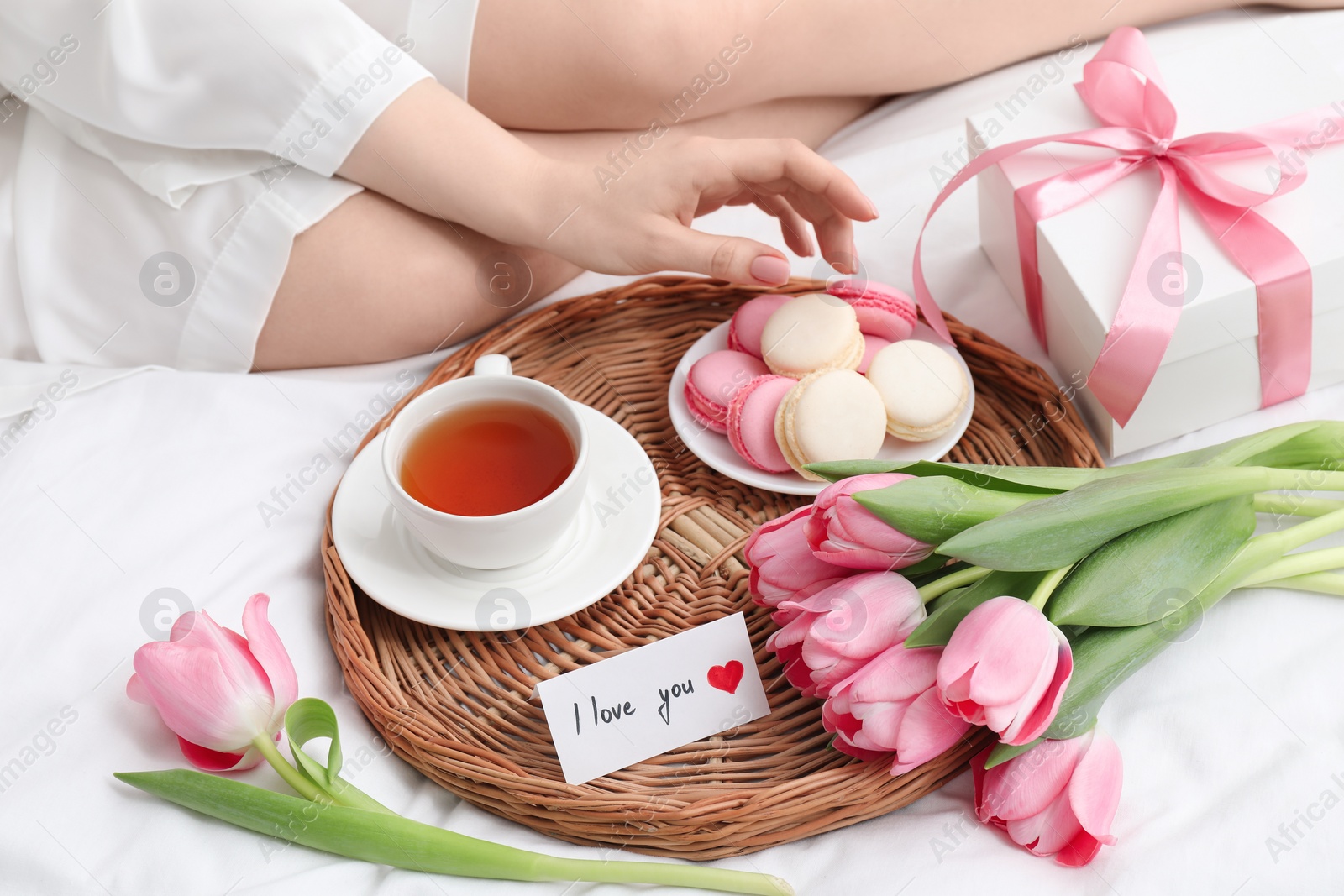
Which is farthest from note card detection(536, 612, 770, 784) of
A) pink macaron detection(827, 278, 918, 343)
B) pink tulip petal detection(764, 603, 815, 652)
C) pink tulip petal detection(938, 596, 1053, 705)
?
pink macaron detection(827, 278, 918, 343)

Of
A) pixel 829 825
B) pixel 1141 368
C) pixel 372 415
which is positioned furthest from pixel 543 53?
pixel 829 825

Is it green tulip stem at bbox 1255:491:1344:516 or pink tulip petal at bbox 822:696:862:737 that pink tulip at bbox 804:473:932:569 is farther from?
green tulip stem at bbox 1255:491:1344:516

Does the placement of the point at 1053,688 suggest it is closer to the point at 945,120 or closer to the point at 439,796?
the point at 439,796

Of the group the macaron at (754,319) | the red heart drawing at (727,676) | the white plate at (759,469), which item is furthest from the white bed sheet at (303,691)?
the macaron at (754,319)

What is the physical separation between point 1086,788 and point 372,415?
2.19 feet

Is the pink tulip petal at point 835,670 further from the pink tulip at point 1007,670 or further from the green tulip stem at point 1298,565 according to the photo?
the green tulip stem at point 1298,565

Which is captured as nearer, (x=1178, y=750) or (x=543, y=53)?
(x=1178, y=750)

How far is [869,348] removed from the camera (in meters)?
0.92

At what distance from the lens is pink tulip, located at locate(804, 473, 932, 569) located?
1.98 ft

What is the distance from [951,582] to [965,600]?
36 millimetres

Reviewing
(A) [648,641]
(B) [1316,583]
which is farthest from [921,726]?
(B) [1316,583]

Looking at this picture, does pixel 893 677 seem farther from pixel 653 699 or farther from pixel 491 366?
pixel 491 366

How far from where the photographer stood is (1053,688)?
559 millimetres

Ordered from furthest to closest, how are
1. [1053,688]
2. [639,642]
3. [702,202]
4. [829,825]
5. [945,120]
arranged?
[945,120]
[702,202]
[639,642]
[829,825]
[1053,688]
